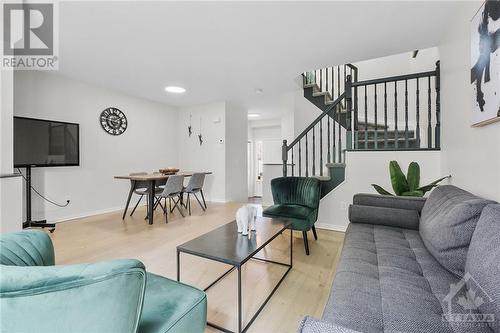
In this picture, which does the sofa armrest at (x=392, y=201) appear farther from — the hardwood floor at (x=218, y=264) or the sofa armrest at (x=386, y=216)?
the hardwood floor at (x=218, y=264)

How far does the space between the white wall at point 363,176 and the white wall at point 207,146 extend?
2733mm

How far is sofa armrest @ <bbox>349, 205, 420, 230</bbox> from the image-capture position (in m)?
1.88

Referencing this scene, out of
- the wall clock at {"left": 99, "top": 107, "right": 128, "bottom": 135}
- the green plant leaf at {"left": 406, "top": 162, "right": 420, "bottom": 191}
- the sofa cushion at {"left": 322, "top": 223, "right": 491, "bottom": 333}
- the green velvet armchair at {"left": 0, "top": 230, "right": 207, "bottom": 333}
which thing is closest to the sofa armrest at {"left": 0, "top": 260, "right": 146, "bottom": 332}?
the green velvet armchair at {"left": 0, "top": 230, "right": 207, "bottom": 333}

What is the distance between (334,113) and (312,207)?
201 centimetres

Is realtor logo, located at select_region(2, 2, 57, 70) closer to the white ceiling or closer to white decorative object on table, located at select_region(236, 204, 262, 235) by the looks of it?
the white ceiling

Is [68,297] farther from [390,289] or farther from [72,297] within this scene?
[390,289]

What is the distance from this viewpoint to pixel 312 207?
2.69 meters

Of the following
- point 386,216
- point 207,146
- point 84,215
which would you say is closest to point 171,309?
point 386,216

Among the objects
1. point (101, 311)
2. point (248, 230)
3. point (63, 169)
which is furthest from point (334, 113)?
point (63, 169)

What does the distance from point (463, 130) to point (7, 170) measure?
4.10m

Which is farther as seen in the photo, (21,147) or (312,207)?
(21,147)

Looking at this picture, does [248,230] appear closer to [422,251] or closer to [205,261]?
[205,261]

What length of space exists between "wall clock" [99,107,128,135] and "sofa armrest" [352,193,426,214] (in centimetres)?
439

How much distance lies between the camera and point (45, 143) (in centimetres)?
341
